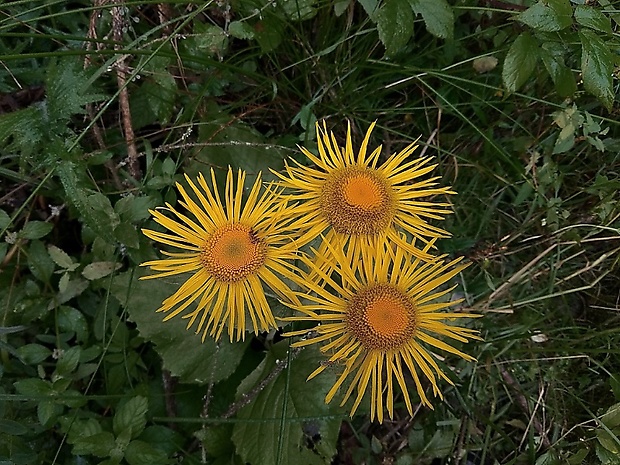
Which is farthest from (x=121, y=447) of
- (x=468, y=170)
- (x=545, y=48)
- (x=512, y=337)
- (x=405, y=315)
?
(x=545, y=48)

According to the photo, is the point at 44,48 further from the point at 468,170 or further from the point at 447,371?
the point at 447,371

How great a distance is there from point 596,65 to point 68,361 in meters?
1.30

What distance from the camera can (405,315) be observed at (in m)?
1.10

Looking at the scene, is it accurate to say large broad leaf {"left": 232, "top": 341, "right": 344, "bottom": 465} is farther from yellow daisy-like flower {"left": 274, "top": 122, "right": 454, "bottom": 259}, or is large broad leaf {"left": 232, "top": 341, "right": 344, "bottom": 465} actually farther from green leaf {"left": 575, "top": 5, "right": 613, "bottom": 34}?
green leaf {"left": 575, "top": 5, "right": 613, "bottom": 34}

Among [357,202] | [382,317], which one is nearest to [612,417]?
[382,317]

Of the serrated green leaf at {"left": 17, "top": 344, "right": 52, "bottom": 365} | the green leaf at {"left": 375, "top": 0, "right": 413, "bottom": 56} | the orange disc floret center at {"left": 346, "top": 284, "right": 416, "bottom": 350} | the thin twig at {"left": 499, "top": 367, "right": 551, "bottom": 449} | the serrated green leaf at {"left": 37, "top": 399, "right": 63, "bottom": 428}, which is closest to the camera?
the orange disc floret center at {"left": 346, "top": 284, "right": 416, "bottom": 350}

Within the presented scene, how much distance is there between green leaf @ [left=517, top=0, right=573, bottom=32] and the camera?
111 centimetres

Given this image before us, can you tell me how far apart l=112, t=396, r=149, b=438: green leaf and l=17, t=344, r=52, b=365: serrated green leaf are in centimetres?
24

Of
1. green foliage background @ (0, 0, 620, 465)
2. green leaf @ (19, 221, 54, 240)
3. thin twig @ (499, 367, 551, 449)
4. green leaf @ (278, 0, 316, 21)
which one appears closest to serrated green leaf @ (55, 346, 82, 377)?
green foliage background @ (0, 0, 620, 465)

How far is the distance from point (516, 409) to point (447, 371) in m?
0.30

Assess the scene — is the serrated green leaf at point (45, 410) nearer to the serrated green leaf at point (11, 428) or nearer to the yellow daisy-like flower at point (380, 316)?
the serrated green leaf at point (11, 428)

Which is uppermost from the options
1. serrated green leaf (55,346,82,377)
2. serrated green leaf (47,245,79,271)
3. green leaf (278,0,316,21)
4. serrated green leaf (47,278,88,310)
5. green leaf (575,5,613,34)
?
green leaf (278,0,316,21)

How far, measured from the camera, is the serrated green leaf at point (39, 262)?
4.85 ft

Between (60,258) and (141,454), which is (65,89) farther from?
(141,454)
